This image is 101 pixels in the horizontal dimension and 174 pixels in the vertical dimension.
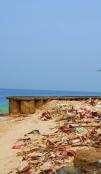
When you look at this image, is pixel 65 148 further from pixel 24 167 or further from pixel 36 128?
pixel 36 128

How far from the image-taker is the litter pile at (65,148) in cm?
836

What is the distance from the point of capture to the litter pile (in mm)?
8359

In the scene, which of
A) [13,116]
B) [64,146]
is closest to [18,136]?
[64,146]

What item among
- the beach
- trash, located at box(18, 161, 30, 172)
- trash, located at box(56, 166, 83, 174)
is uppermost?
the beach

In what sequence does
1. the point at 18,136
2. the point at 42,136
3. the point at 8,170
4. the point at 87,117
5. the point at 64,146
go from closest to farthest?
the point at 8,170, the point at 64,146, the point at 42,136, the point at 18,136, the point at 87,117

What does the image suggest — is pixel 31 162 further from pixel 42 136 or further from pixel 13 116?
pixel 13 116

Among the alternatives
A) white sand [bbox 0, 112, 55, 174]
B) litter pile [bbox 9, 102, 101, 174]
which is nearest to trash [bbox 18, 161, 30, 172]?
litter pile [bbox 9, 102, 101, 174]

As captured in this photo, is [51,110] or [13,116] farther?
[13,116]

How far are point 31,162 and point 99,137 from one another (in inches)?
88.8

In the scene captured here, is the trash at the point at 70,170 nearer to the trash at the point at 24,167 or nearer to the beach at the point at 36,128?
the beach at the point at 36,128

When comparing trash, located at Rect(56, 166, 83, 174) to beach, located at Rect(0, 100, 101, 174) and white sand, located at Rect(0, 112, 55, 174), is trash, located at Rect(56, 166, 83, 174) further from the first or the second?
white sand, located at Rect(0, 112, 55, 174)

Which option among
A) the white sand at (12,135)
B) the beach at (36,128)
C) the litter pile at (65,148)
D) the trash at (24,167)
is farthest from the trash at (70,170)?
the white sand at (12,135)

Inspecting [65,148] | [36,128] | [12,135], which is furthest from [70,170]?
[36,128]

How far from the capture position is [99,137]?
11461 millimetres
